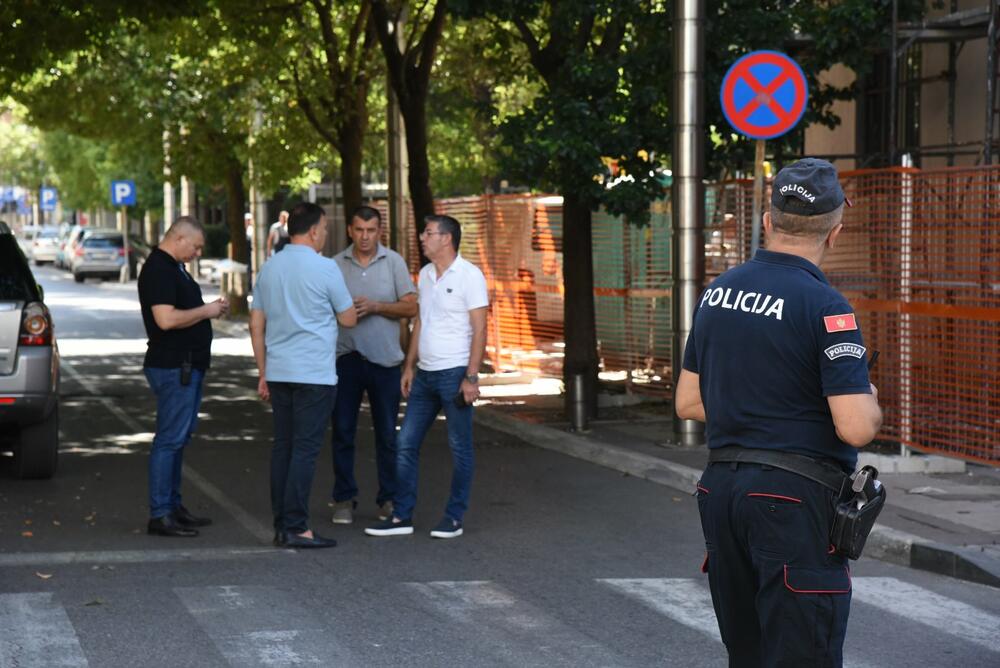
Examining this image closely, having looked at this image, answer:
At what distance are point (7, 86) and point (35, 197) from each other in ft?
309

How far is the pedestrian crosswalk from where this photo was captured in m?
6.33

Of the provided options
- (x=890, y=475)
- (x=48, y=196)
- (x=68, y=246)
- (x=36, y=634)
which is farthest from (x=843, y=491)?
(x=48, y=196)

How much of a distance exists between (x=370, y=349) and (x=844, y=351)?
5.72 m

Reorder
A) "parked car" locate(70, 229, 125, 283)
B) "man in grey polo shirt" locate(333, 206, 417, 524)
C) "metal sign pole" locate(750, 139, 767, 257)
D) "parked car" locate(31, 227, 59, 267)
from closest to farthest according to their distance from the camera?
"man in grey polo shirt" locate(333, 206, 417, 524) < "metal sign pole" locate(750, 139, 767, 257) < "parked car" locate(70, 229, 125, 283) < "parked car" locate(31, 227, 59, 267)

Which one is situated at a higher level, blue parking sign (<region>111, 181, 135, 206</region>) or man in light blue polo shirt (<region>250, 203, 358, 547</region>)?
blue parking sign (<region>111, 181, 135, 206</region>)

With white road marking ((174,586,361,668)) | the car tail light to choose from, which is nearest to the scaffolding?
the car tail light

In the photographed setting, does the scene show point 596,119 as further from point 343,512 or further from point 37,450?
point 37,450

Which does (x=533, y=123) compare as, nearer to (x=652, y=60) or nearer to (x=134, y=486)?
(x=652, y=60)

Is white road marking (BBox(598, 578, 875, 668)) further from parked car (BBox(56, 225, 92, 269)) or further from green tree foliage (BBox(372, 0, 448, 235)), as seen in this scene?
parked car (BBox(56, 225, 92, 269))

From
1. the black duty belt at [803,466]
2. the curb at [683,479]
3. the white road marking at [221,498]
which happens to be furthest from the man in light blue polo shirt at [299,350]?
the black duty belt at [803,466]

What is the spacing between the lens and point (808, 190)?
4.02 m

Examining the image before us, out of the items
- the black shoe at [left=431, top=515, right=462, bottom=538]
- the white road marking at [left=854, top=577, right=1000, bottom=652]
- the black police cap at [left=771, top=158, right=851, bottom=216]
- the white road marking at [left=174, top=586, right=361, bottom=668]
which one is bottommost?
the white road marking at [left=854, top=577, right=1000, bottom=652]

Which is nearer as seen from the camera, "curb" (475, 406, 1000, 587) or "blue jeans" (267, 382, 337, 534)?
"curb" (475, 406, 1000, 587)

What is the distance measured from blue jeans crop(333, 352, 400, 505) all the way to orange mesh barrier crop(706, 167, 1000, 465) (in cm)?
399
